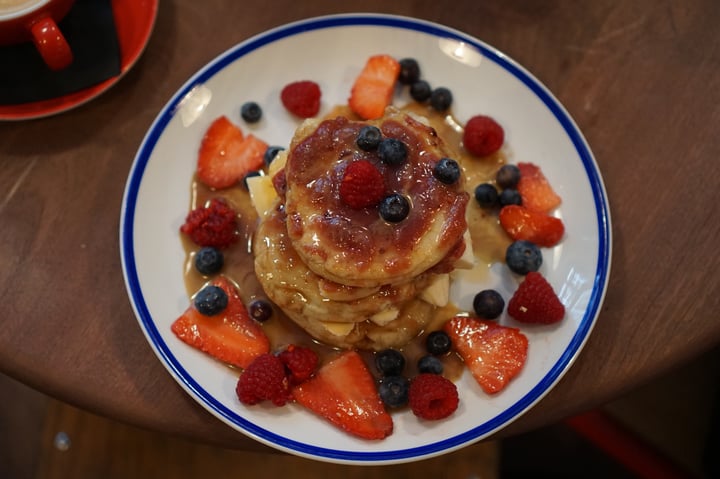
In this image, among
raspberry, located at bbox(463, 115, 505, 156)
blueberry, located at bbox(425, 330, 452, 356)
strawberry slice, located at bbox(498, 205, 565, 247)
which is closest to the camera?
blueberry, located at bbox(425, 330, 452, 356)

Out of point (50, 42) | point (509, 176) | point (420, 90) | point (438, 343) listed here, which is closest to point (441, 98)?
point (420, 90)

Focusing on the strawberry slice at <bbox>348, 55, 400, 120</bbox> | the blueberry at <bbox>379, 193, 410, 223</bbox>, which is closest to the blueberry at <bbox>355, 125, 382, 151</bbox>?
the blueberry at <bbox>379, 193, 410, 223</bbox>

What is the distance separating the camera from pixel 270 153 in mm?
2059

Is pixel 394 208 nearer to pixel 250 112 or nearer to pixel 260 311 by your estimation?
pixel 260 311

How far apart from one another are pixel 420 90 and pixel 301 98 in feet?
1.27

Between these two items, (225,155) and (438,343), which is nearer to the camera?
(438,343)

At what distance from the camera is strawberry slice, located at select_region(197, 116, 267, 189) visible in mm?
2037

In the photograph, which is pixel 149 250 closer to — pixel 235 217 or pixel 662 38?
pixel 235 217

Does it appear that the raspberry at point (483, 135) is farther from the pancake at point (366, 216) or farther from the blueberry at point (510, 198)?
the pancake at point (366, 216)

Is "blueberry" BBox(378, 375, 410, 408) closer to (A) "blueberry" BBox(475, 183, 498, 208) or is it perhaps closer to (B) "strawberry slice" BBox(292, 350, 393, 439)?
(B) "strawberry slice" BBox(292, 350, 393, 439)

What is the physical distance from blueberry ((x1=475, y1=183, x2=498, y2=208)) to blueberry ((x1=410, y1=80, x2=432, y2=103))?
361 mm

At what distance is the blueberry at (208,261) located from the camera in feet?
6.21

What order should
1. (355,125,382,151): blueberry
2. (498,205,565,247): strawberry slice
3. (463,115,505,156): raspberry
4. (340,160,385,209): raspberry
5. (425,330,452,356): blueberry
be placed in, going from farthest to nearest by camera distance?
(463,115,505,156): raspberry, (498,205,565,247): strawberry slice, (425,330,452,356): blueberry, (355,125,382,151): blueberry, (340,160,385,209): raspberry

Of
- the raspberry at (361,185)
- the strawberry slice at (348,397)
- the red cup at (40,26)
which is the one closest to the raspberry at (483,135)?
the raspberry at (361,185)
